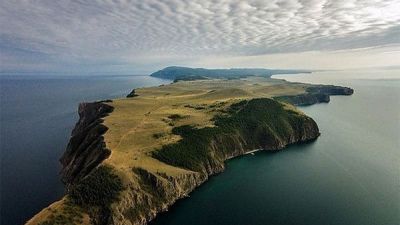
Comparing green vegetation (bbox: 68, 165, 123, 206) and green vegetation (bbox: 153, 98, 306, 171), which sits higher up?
green vegetation (bbox: 68, 165, 123, 206)

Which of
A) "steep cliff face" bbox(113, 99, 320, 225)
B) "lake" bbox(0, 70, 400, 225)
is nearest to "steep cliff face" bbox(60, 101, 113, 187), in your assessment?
"lake" bbox(0, 70, 400, 225)

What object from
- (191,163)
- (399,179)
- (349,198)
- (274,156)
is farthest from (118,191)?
(399,179)

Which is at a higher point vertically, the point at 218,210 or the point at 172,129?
the point at 172,129

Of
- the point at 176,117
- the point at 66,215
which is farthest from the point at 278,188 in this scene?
the point at 176,117

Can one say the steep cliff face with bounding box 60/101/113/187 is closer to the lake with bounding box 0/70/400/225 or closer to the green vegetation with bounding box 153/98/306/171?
the lake with bounding box 0/70/400/225

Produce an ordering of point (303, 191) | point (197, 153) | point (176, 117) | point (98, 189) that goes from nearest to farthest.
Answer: point (98, 189) → point (303, 191) → point (197, 153) → point (176, 117)

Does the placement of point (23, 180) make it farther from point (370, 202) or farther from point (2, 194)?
point (370, 202)

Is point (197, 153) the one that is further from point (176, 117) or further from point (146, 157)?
point (176, 117)

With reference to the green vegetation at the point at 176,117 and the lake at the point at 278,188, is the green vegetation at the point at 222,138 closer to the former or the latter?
the lake at the point at 278,188
